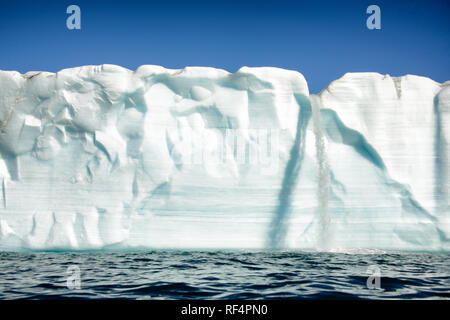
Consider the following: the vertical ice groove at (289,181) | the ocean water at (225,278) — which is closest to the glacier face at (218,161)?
the vertical ice groove at (289,181)

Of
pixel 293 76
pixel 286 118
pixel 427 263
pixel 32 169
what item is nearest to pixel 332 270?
pixel 427 263

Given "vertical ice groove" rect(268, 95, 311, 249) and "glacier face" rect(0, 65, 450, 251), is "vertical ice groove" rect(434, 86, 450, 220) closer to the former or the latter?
"glacier face" rect(0, 65, 450, 251)

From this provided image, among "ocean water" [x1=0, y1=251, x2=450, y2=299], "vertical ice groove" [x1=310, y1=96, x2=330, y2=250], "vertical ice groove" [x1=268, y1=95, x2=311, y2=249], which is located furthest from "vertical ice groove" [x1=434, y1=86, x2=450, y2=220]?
"vertical ice groove" [x1=268, y1=95, x2=311, y2=249]

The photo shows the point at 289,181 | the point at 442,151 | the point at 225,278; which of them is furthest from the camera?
the point at 442,151

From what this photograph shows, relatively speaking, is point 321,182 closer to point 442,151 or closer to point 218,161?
point 218,161

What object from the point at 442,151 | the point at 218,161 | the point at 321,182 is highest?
the point at 442,151

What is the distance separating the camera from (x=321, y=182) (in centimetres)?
828

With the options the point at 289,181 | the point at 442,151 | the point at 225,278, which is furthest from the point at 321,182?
the point at 225,278

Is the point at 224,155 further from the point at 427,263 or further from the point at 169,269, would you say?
the point at 427,263

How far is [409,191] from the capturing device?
8195mm

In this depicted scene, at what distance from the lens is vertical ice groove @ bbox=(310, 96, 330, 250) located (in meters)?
8.06

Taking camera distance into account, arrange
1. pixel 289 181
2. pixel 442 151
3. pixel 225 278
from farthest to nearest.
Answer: pixel 442 151
pixel 289 181
pixel 225 278

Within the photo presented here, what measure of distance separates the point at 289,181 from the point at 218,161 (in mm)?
1650

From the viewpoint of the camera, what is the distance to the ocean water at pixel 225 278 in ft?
12.2
